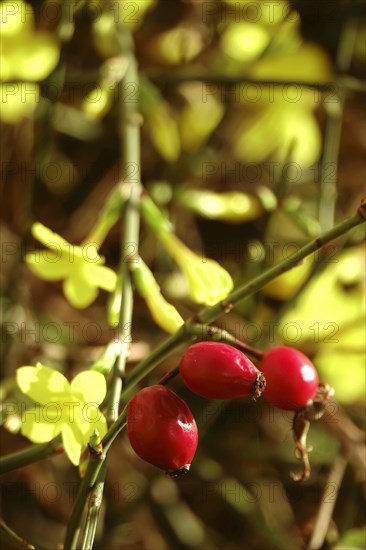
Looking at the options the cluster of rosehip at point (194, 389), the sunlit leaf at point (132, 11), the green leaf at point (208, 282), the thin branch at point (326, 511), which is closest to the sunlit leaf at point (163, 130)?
the sunlit leaf at point (132, 11)

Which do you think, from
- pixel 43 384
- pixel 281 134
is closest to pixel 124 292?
pixel 43 384

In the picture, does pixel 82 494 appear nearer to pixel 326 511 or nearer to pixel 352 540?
pixel 352 540

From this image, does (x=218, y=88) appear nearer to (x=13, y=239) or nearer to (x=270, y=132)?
(x=270, y=132)

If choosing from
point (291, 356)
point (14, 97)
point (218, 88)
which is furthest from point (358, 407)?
point (14, 97)

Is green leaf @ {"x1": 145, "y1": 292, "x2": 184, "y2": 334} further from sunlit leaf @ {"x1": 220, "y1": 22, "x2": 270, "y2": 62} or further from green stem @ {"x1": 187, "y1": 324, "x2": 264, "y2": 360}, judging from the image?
sunlit leaf @ {"x1": 220, "y1": 22, "x2": 270, "y2": 62}

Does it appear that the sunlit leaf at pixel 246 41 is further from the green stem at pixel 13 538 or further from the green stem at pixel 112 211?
the green stem at pixel 13 538

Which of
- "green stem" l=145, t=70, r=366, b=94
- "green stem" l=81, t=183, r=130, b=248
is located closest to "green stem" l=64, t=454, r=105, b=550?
"green stem" l=81, t=183, r=130, b=248
